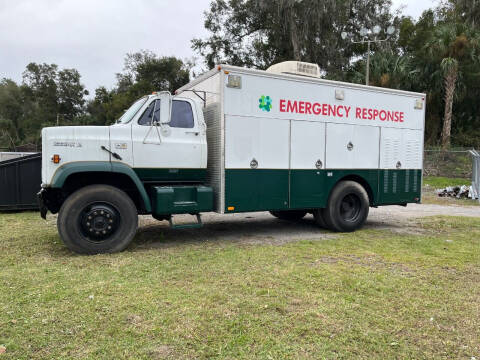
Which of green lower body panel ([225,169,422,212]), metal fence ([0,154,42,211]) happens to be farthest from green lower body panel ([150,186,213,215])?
metal fence ([0,154,42,211])

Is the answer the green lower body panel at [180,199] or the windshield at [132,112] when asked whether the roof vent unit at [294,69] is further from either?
the green lower body panel at [180,199]

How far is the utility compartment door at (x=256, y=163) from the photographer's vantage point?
7.05 metres

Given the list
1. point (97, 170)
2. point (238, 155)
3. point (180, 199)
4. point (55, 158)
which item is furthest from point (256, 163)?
point (55, 158)

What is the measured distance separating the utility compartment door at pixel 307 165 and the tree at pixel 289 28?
23.5 metres

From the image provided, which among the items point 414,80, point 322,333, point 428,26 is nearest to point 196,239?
point 322,333

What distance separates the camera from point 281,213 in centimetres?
1011

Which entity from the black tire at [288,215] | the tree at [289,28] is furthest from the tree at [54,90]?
the black tire at [288,215]

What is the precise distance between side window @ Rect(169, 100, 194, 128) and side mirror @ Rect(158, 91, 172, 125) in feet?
0.64

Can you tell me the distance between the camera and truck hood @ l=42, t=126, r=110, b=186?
595 centimetres

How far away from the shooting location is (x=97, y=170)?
238 inches

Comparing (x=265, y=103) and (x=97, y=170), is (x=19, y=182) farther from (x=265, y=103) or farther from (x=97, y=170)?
(x=265, y=103)

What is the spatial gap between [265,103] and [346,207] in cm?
309

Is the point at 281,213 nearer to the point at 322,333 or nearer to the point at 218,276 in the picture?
the point at 218,276

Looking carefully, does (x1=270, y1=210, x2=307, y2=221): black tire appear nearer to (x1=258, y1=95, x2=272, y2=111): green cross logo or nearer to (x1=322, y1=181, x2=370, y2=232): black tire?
(x1=322, y1=181, x2=370, y2=232): black tire
